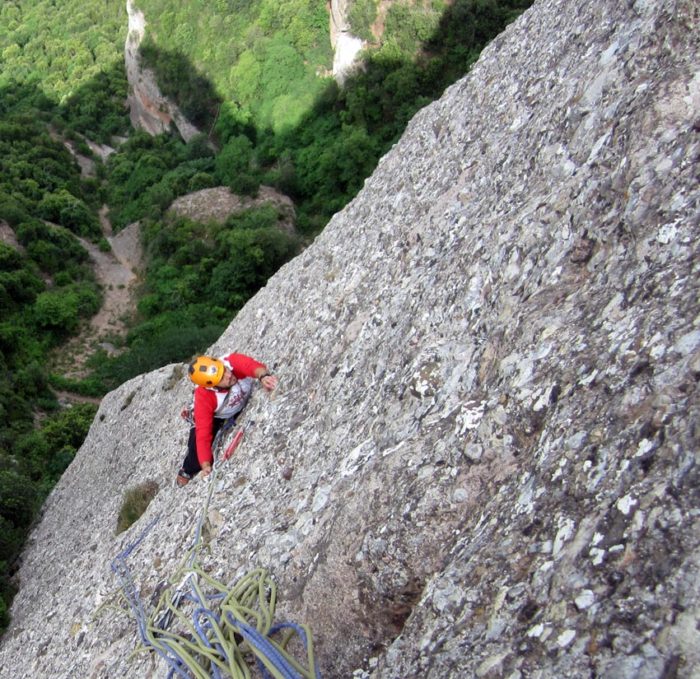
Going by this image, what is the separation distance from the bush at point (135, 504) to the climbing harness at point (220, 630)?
4346 millimetres

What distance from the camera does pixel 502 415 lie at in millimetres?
5434

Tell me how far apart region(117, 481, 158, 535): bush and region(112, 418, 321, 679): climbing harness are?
4.35 metres

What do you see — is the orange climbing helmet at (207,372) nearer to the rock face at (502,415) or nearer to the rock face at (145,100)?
the rock face at (502,415)

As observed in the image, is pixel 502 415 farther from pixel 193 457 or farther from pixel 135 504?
pixel 135 504

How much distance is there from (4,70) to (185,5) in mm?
42066

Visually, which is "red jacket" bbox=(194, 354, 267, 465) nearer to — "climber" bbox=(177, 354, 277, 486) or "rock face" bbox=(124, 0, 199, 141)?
"climber" bbox=(177, 354, 277, 486)

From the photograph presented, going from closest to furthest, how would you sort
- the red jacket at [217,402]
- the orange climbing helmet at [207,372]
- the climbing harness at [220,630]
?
the climbing harness at [220,630] → the orange climbing helmet at [207,372] → the red jacket at [217,402]

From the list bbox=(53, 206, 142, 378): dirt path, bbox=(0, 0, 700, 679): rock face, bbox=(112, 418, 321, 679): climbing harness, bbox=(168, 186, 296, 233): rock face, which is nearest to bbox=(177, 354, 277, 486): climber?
bbox=(0, 0, 700, 679): rock face

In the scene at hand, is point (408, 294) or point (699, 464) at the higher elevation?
point (699, 464)

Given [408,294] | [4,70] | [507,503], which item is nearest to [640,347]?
[507,503]

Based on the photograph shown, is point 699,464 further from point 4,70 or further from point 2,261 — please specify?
point 4,70

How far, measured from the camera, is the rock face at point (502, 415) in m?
3.81

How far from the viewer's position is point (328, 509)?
668 centimetres

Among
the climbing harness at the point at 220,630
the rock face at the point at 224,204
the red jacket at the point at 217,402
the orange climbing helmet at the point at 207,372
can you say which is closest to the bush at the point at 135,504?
the red jacket at the point at 217,402
